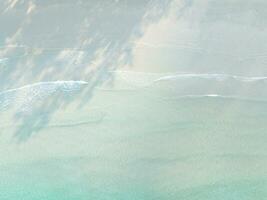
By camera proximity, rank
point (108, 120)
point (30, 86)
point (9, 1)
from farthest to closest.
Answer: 1. point (9, 1)
2. point (30, 86)
3. point (108, 120)

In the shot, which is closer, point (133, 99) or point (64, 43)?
point (133, 99)

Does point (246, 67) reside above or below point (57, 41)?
below

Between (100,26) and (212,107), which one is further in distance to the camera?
(100,26)

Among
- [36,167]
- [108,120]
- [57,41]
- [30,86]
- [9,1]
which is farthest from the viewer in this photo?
[9,1]

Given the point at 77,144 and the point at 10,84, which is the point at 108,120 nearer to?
the point at 77,144

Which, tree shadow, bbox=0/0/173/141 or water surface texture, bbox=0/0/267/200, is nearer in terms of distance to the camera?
water surface texture, bbox=0/0/267/200

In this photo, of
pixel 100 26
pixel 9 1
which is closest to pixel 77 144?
pixel 100 26

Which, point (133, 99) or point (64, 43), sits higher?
point (64, 43)

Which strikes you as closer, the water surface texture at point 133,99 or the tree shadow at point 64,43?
the water surface texture at point 133,99
